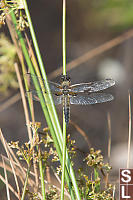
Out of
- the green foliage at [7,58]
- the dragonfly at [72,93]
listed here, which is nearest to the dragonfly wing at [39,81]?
the dragonfly at [72,93]

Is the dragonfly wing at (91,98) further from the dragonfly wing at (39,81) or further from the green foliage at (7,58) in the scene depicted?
the green foliage at (7,58)

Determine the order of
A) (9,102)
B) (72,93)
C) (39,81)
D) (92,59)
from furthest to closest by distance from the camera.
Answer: (92,59)
(9,102)
(72,93)
(39,81)

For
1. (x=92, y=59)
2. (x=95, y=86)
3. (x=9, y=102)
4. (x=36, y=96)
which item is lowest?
(x=36, y=96)

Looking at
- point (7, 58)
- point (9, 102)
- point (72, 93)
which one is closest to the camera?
point (72, 93)

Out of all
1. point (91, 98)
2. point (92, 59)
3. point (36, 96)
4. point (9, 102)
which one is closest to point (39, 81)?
point (36, 96)

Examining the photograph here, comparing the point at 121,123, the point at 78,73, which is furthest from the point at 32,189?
the point at 78,73

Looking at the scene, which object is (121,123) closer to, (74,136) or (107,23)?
(74,136)

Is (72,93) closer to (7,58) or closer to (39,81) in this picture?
(39,81)
